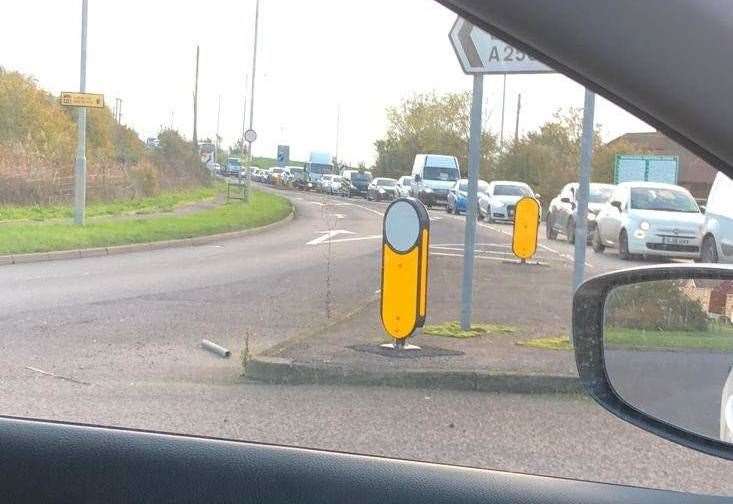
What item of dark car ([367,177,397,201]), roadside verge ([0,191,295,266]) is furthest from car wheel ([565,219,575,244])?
roadside verge ([0,191,295,266])

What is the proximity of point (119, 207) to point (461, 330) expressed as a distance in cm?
306

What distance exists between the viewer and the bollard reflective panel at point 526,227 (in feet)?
8.64

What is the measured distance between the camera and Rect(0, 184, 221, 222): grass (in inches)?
249

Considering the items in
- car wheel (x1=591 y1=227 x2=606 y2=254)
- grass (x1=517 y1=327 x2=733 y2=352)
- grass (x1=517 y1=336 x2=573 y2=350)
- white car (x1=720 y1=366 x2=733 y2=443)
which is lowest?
grass (x1=517 y1=336 x2=573 y2=350)

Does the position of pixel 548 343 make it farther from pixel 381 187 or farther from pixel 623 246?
pixel 623 246

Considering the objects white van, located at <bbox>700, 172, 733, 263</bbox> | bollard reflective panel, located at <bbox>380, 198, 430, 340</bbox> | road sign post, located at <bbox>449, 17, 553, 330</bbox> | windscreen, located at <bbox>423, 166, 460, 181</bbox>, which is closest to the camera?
white van, located at <bbox>700, 172, 733, 263</bbox>

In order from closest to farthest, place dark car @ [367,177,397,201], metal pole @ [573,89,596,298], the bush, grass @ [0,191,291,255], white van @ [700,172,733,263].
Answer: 1. white van @ [700,172,733,263]
2. the bush
3. metal pole @ [573,89,596,298]
4. dark car @ [367,177,397,201]
5. grass @ [0,191,291,255]

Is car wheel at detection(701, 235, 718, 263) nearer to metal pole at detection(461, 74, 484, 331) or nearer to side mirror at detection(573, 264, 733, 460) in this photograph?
side mirror at detection(573, 264, 733, 460)

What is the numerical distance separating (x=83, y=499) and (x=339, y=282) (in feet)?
17.4

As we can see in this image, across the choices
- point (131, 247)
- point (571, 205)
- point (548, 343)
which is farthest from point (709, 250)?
point (131, 247)

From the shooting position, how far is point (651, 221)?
184 centimetres

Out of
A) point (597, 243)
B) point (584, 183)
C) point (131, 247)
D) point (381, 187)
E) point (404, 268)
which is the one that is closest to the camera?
point (584, 183)

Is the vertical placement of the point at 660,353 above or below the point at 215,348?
above

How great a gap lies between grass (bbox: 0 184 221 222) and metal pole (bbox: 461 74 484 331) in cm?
160
